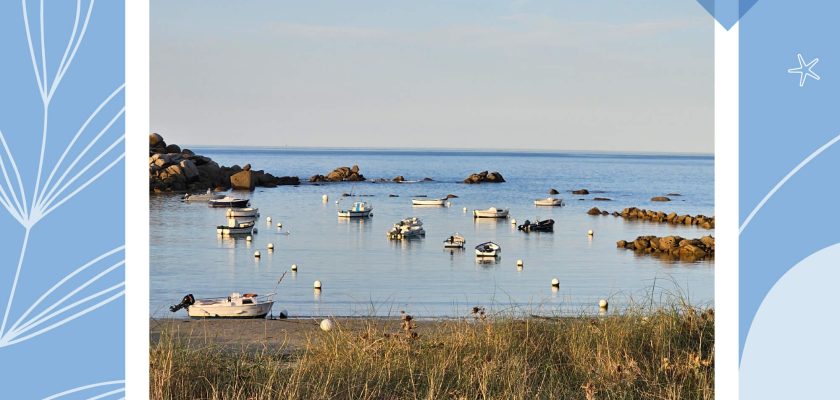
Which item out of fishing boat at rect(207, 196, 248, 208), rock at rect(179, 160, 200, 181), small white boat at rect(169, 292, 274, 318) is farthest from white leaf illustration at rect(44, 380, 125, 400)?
rock at rect(179, 160, 200, 181)

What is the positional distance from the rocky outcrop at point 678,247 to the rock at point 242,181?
23.2 meters

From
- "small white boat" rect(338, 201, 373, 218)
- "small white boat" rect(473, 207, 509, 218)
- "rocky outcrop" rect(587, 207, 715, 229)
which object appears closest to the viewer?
"rocky outcrop" rect(587, 207, 715, 229)

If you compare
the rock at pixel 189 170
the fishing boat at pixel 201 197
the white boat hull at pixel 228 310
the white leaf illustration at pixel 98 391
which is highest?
the rock at pixel 189 170

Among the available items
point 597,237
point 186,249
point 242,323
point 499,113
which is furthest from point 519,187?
point 242,323

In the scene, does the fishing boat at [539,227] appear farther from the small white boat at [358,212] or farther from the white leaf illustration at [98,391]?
the white leaf illustration at [98,391]

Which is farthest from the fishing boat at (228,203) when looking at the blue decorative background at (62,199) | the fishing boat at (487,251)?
the blue decorative background at (62,199)

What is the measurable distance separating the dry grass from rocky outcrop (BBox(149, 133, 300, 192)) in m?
32.2

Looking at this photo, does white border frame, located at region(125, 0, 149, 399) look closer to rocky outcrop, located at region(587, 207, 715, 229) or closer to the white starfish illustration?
the white starfish illustration

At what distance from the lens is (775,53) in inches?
117

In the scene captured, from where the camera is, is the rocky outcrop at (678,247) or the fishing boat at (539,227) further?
the fishing boat at (539,227)

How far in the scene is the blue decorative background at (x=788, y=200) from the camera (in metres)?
2.93

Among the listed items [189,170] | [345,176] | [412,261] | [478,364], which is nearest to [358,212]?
[189,170]

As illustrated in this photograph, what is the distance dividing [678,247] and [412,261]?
5.80 metres

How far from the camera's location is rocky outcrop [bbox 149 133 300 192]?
37156mm
